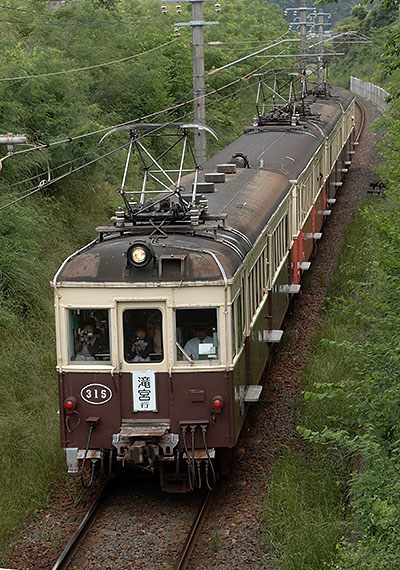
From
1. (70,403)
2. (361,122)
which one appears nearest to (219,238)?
(70,403)

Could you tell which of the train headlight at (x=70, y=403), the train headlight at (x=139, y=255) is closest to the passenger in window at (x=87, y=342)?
the train headlight at (x=70, y=403)

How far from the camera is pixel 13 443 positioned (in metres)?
10.9

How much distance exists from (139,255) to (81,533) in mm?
2810

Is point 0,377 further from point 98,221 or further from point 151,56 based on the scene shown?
point 151,56

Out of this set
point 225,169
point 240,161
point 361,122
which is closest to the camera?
point 225,169

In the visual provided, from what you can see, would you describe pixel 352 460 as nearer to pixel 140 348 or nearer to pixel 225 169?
pixel 140 348

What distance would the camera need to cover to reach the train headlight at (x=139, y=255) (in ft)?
28.9

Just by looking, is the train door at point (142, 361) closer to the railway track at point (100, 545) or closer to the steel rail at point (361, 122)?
the railway track at point (100, 545)

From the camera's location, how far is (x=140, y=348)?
901cm

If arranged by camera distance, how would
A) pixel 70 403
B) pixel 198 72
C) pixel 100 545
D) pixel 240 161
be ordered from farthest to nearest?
pixel 198 72
pixel 240 161
pixel 70 403
pixel 100 545

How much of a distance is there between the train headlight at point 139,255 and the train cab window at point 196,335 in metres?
0.60

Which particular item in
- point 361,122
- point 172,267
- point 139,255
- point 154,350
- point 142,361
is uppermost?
point 361,122

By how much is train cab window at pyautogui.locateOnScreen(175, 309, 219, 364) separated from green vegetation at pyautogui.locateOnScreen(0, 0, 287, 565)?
2339mm

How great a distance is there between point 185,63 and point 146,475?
904 inches
